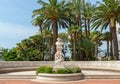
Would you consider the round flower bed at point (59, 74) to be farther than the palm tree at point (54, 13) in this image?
No

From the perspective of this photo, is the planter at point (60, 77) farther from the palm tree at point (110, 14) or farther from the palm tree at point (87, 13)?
the palm tree at point (87, 13)

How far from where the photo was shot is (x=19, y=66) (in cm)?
3628

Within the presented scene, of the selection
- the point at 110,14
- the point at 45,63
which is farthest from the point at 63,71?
the point at 110,14

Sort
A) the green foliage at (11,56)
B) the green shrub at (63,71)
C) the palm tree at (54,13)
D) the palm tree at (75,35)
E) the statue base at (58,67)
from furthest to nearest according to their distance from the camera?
the green foliage at (11,56) < the palm tree at (75,35) < the palm tree at (54,13) < the statue base at (58,67) < the green shrub at (63,71)

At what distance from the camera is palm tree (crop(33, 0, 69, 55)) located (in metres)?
44.1

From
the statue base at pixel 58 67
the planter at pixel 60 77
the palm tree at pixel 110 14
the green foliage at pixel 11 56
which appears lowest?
the planter at pixel 60 77

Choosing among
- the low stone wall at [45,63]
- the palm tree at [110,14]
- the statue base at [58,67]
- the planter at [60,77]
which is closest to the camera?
the planter at [60,77]

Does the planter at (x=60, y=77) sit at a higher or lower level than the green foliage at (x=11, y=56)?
lower

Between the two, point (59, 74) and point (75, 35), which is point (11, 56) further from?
point (59, 74)

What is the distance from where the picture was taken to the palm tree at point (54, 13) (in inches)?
1736

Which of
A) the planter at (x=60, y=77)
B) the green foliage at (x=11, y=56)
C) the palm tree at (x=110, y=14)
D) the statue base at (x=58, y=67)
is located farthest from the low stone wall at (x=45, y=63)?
the planter at (x=60, y=77)

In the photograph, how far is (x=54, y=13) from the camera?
43.7 meters

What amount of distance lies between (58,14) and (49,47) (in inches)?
414

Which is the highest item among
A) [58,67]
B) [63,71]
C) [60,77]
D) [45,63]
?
[45,63]
